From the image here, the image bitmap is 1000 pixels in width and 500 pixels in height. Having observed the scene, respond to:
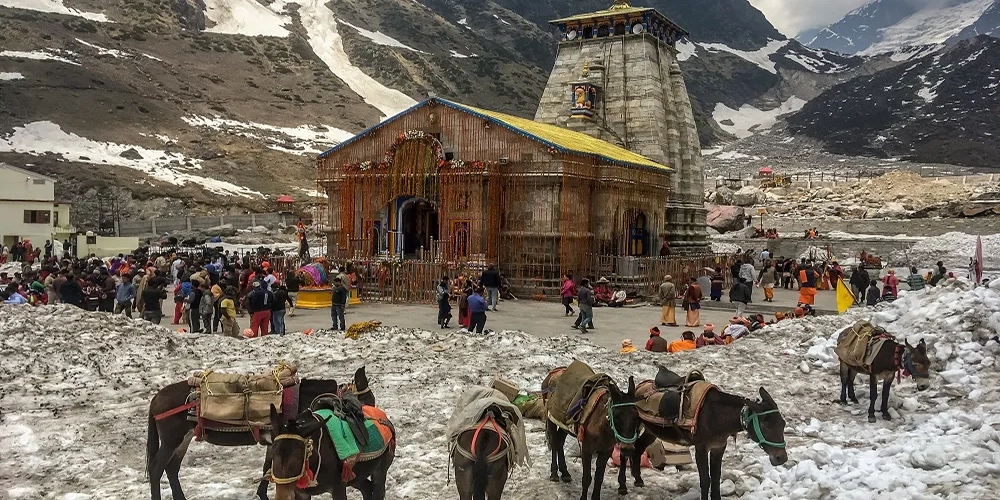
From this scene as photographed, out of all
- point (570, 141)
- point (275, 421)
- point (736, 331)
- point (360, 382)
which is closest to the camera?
point (275, 421)

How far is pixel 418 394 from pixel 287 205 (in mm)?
47177

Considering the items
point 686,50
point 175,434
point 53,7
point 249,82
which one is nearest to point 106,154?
point 249,82

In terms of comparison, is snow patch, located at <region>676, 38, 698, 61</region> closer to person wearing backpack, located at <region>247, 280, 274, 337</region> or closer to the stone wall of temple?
the stone wall of temple

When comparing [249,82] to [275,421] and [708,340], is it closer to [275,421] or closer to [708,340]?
[708,340]

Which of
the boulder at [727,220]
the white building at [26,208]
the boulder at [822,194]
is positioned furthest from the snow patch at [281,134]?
the boulder at [822,194]

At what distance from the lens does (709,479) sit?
736 cm

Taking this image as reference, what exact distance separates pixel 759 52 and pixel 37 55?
140 metres

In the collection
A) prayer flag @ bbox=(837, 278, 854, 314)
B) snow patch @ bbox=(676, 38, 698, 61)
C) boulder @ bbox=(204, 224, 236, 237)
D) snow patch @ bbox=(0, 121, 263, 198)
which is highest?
snow patch @ bbox=(676, 38, 698, 61)

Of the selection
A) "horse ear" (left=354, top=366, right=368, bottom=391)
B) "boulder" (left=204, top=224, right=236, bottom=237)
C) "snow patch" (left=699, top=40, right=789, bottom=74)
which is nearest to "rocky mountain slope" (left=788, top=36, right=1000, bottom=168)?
"snow patch" (left=699, top=40, right=789, bottom=74)

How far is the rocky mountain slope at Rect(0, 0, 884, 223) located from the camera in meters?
61.2

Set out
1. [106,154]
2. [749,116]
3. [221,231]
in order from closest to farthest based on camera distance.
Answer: [221,231] < [106,154] < [749,116]

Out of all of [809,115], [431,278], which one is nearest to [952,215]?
[431,278]

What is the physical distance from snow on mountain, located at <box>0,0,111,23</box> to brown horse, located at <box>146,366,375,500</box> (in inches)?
3858

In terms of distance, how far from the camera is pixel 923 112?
10650 cm
